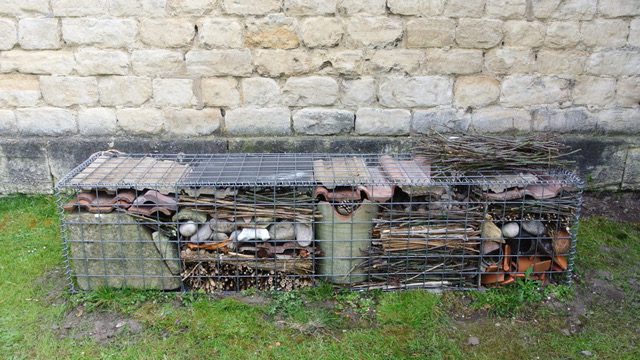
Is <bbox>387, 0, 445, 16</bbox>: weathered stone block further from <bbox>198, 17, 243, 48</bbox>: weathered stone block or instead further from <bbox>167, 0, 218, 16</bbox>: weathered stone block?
<bbox>167, 0, 218, 16</bbox>: weathered stone block

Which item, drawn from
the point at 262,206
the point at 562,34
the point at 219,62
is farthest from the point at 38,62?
the point at 562,34

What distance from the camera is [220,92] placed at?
14.6 feet

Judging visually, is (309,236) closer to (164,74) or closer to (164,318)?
(164,318)

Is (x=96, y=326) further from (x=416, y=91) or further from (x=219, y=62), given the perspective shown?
(x=416, y=91)

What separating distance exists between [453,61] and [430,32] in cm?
33

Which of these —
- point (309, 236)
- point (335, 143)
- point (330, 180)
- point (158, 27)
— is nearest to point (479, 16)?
point (335, 143)

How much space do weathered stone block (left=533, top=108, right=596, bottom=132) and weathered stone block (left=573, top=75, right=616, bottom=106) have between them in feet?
0.32

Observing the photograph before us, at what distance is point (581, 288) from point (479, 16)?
236 centimetres

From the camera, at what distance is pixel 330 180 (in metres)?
3.35

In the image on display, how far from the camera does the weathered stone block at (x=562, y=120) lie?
179 inches

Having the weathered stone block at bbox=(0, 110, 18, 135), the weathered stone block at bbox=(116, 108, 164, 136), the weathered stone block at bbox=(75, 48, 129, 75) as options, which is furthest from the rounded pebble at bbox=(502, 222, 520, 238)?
the weathered stone block at bbox=(0, 110, 18, 135)

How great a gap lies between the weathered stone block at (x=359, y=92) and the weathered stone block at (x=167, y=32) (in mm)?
1414

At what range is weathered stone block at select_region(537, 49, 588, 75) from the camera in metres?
4.42

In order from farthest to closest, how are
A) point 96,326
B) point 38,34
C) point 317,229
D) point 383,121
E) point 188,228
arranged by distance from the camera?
point 383,121 → point 38,34 → point 317,229 → point 188,228 → point 96,326
